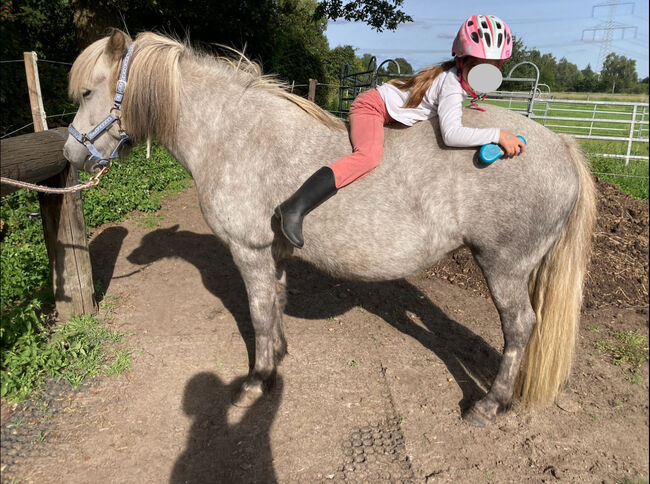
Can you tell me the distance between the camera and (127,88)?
2.69 meters

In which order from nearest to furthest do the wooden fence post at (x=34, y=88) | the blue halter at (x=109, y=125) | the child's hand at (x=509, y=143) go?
1. the child's hand at (x=509, y=143)
2. the blue halter at (x=109, y=125)
3. the wooden fence post at (x=34, y=88)

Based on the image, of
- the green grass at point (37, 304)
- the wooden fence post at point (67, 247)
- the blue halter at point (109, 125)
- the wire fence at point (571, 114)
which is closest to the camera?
the blue halter at point (109, 125)

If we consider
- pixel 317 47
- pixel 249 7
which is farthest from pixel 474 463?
pixel 317 47

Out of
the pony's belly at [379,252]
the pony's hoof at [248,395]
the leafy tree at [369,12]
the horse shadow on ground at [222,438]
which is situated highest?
the leafy tree at [369,12]

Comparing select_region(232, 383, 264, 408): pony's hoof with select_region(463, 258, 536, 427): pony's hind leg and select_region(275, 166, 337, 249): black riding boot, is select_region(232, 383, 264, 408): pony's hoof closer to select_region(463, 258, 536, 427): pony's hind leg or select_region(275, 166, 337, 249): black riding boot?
select_region(275, 166, 337, 249): black riding boot

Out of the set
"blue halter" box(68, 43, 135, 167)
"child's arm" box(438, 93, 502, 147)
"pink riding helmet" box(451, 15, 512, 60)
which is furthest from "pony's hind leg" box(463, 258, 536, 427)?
"blue halter" box(68, 43, 135, 167)

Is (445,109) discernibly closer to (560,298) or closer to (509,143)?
(509,143)

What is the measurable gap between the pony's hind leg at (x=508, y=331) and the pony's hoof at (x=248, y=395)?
1.53 metres

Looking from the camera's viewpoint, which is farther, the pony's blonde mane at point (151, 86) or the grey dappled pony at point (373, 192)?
the pony's blonde mane at point (151, 86)

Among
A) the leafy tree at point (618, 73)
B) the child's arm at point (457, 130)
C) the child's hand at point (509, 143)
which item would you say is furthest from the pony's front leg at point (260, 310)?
the leafy tree at point (618, 73)

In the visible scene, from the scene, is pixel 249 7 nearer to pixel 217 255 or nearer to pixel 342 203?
pixel 217 255

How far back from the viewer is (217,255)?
5.34m

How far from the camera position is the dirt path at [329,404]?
8.10ft

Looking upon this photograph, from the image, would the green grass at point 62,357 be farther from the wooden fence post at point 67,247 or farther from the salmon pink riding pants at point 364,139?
the salmon pink riding pants at point 364,139
